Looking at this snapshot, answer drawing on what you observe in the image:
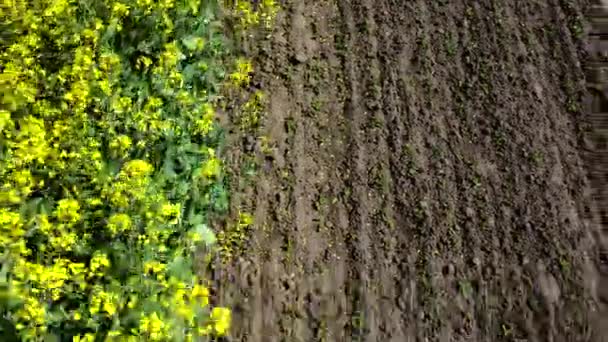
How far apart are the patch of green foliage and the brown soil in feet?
1.35

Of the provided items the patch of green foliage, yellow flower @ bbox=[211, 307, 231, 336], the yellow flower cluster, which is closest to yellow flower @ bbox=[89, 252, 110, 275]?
the patch of green foliage

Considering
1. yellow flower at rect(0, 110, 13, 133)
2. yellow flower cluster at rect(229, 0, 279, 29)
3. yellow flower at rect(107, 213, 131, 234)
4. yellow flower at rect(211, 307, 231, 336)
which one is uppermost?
yellow flower cluster at rect(229, 0, 279, 29)

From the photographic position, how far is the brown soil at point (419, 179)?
4.64m

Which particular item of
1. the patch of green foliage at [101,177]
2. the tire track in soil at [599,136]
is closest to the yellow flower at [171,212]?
the patch of green foliage at [101,177]

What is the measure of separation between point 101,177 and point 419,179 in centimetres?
212

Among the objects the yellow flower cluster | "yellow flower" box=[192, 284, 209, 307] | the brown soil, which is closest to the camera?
"yellow flower" box=[192, 284, 209, 307]

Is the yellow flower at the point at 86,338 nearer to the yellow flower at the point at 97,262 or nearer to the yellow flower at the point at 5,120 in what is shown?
the yellow flower at the point at 97,262

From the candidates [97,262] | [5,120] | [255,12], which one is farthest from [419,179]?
[5,120]

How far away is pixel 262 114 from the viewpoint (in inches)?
208

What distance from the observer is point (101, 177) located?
4250 millimetres

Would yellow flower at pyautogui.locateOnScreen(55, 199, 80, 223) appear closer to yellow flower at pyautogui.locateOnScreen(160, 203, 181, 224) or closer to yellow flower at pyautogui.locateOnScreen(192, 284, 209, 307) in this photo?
yellow flower at pyautogui.locateOnScreen(160, 203, 181, 224)

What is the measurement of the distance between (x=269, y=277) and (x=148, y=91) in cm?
143

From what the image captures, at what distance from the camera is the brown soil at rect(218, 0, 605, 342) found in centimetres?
464

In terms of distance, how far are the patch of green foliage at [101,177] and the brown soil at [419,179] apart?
41 cm
